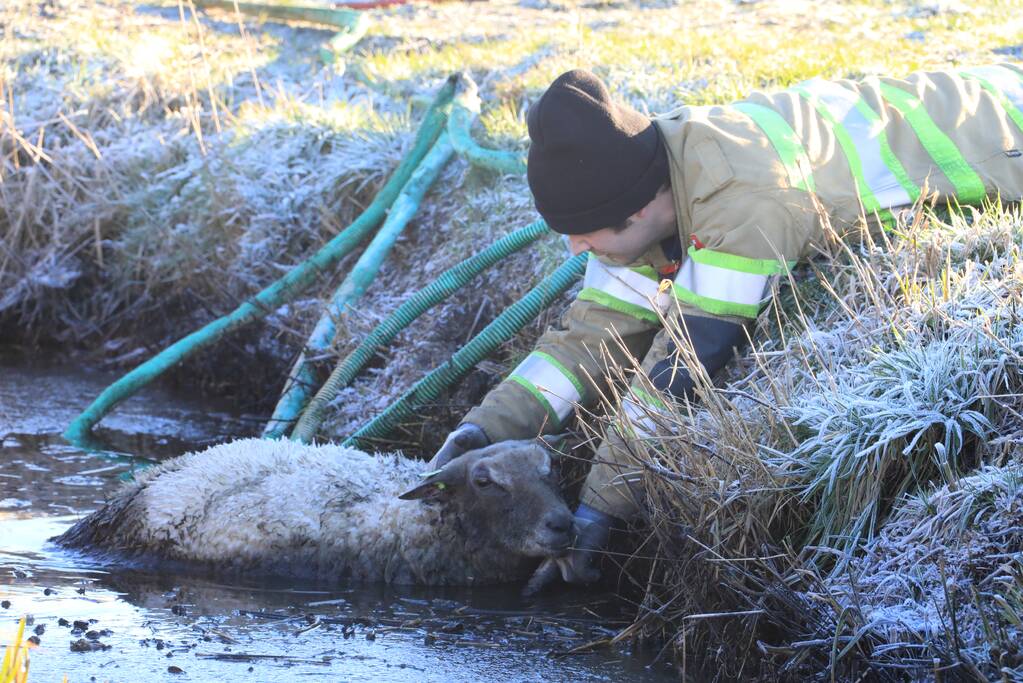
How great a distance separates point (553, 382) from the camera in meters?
6.26

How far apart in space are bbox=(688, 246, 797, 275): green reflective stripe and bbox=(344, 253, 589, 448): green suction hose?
1567 mm

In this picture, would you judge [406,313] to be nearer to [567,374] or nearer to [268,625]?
[567,374]

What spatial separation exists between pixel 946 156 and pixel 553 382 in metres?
2.18

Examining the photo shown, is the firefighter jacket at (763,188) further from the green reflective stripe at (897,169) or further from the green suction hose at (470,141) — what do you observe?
the green suction hose at (470,141)

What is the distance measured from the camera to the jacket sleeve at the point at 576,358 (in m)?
6.20

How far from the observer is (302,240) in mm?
9539

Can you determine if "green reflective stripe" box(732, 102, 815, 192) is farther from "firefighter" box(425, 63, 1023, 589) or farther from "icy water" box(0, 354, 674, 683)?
"icy water" box(0, 354, 674, 683)

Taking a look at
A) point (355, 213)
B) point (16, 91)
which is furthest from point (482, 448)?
point (16, 91)

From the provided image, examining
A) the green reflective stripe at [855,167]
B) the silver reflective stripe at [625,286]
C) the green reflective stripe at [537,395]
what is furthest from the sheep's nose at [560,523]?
the green reflective stripe at [855,167]

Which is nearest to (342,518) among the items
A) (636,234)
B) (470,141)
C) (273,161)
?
(636,234)

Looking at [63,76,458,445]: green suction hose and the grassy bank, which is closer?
the grassy bank

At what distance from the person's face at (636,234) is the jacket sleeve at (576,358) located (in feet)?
0.96

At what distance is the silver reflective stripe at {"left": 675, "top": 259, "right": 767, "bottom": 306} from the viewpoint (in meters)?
5.51

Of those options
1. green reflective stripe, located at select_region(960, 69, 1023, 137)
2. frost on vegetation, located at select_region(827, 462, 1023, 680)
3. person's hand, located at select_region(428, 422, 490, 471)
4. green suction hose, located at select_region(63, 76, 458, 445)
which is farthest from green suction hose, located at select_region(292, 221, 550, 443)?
frost on vegetation, located at select_region(827, 462, 1023, 680)
